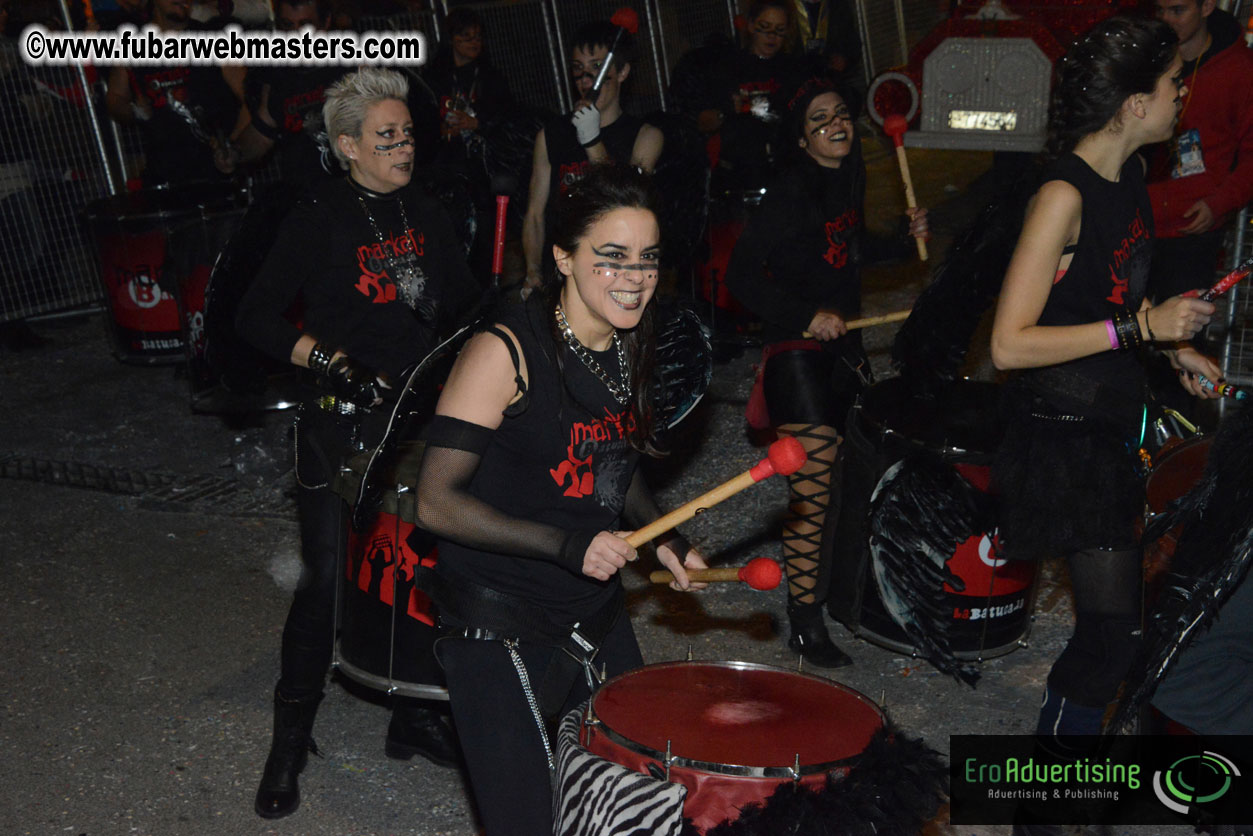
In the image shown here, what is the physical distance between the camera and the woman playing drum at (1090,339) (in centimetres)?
305

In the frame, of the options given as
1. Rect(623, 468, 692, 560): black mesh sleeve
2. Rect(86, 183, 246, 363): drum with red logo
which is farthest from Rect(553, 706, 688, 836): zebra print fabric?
Rect(86, 183, 246, 363): drum with red logo

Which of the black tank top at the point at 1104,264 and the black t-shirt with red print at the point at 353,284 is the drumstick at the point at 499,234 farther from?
the black tank top at the point at 1104,264

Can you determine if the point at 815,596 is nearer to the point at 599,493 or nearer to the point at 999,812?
the point at 999,812

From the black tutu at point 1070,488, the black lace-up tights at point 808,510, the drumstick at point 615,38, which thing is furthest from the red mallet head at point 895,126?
the black tutu at point 1070,488

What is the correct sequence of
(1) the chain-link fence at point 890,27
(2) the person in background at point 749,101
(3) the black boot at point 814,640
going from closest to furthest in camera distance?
1. (3) the black boot at point 814,640
2. (2) the person in background at point 749,101
3. (1) the chain-link fence at point 890,27

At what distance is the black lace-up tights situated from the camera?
4367 mm

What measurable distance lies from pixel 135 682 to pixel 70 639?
Result: 1.72 ft

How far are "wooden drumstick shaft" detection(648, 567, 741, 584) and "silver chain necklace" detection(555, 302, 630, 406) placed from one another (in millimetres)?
376

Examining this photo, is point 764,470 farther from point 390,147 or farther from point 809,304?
point 809,304

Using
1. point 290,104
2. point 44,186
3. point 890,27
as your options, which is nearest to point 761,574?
→ point 290,104

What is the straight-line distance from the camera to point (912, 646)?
13.9ft

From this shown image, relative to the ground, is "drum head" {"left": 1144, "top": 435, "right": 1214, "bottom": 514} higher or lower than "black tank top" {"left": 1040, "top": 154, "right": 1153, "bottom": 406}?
lower

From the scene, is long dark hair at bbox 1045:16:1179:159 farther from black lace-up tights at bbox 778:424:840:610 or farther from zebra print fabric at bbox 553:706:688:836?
zebra print fabric at bbox 553:706:688:836

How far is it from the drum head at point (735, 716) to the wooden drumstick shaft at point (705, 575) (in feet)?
0.61
